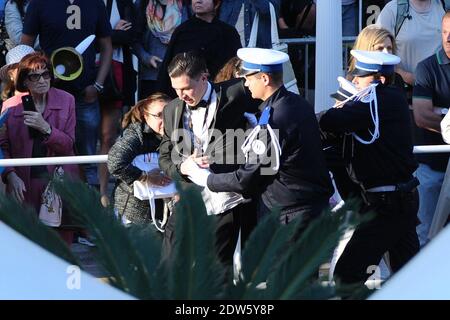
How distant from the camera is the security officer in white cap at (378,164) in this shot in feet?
19.8

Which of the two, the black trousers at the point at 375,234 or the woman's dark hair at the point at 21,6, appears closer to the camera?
the black trousers at the point at 375,234

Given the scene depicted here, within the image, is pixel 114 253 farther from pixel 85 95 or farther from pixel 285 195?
pixel 85 95

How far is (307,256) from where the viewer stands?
12.2 ft

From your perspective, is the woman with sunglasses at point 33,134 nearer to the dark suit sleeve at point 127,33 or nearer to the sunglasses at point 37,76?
the sunglasses at point 37,76

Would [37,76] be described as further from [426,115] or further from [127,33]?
[426,115]

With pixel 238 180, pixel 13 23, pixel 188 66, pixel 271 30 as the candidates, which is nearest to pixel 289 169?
pixel 238 180

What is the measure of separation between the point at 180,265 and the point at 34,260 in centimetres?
44

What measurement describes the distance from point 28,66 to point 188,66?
61.5 inches

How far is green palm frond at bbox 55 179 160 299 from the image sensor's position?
3.49 metres

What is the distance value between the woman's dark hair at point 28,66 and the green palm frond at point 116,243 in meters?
3.47

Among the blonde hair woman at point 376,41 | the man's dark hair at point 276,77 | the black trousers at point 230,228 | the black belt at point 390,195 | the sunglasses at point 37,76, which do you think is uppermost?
the man's dark hair at point 276,77

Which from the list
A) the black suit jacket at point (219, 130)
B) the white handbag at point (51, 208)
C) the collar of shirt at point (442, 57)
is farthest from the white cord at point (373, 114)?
the white handbag at point (51, 208)

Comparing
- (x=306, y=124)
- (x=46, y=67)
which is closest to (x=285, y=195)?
(x=306, y=124)

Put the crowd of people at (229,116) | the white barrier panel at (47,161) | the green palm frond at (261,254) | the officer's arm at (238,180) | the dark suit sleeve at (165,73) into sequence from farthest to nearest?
1. the dark suit sleeve at (165,73)
2. the white barrier panel at (47,161)
3. the crowd of people at (229,116)
4. the officer's arm at (238,180)
5. the green palm frond at (261,254)
